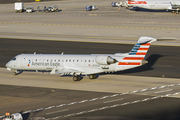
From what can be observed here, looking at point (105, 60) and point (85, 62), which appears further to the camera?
point (85, 62)

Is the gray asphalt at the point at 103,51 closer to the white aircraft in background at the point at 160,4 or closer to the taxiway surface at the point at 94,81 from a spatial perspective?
the taxiway surface at the point at 94,81

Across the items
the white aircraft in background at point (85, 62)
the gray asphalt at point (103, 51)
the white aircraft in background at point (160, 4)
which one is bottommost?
the gray asphalt at point (103, 51)

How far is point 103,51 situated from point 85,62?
2023 cm

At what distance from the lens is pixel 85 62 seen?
42375 millimetres

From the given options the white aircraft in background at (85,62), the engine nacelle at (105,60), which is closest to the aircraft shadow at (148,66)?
the white aircraft in background at (85,62)

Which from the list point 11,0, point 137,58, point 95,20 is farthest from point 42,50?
point 11,0

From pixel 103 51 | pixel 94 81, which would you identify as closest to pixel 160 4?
pixel 103 51

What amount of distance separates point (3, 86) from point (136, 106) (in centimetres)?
1923

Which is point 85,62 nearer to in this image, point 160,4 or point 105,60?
point 105,60

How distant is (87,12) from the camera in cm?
12281

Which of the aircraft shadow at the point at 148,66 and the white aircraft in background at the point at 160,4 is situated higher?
the white aircraft in background at the point at 160,4

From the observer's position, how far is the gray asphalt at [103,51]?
4847 cm

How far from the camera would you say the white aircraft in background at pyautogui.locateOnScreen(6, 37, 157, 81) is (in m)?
41.0

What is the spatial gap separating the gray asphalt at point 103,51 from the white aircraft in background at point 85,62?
6.19 metres
